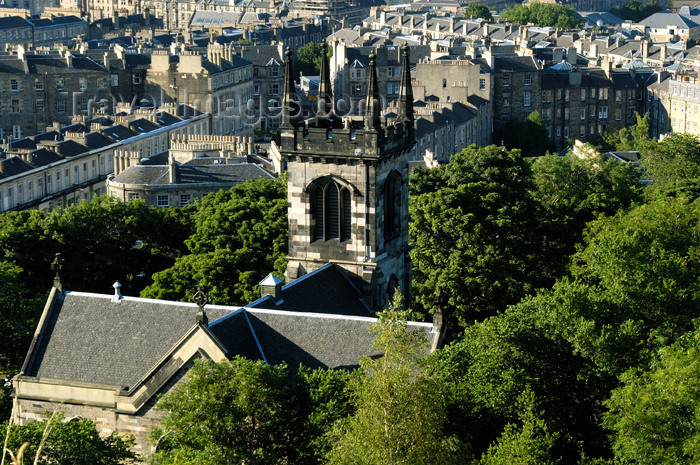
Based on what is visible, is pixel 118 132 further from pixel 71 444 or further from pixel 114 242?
pixel 71 444

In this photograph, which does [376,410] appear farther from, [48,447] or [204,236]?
[204,236]

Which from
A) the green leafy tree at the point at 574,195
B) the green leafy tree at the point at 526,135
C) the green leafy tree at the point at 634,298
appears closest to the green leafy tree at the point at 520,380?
the green leafy tree at the point at 634,298

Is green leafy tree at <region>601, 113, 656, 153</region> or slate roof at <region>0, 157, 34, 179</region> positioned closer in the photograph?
slate roof at <region>0, 157, 34, 179</region>


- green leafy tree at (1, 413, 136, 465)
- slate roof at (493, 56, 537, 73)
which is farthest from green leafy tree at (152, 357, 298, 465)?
slate roof at (493, 56, 537, 73)

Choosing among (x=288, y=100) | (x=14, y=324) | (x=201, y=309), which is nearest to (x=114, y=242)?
(x=14, y=324)

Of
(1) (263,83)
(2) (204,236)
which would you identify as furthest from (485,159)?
(1) (263,83)

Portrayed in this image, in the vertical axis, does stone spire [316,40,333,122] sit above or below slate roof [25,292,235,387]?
above

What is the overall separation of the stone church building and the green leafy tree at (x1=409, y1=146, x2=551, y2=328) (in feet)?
30.4

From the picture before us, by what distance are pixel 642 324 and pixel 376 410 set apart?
1318 centimetres

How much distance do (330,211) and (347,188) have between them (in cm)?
131

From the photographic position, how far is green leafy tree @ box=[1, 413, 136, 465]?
39.7m

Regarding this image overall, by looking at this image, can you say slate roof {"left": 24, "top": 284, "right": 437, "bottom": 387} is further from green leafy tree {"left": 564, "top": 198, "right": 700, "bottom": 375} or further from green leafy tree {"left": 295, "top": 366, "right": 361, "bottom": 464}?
green leafy tree {"left": 564, "top": 198, "right": 700, "bottom": 375}

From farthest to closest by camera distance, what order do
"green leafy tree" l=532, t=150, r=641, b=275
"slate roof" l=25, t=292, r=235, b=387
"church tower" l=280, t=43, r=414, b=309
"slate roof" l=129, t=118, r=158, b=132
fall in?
"slate roof" l=129, t=118, r=158, b=132
"green leafy tree" l=532, t=150, r=641, b=275
"church tower" l=280, t=43, r=414, b=309
"slate roof" l=25, t=292, r=235, b=387

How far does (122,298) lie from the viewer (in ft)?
155
